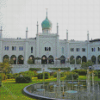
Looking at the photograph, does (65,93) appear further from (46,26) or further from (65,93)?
(46,26)

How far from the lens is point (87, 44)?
50625mm

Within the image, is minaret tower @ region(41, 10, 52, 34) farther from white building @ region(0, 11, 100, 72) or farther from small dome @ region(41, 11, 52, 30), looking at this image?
white building @ region(0, 11, 100, 72)

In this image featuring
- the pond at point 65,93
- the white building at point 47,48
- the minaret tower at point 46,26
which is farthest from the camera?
the minaret tower at point 46,26

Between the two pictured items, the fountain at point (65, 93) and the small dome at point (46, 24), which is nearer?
the fountain at point (65, 93)

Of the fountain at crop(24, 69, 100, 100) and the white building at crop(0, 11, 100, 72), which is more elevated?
the white building at crop(0, 11, 100, 72)

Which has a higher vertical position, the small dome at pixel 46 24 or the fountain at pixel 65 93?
the small dome at pixel 46 24

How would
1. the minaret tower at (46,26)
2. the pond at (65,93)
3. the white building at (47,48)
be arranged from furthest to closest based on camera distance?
the minaret tower at (46,26), the white building at (47,48), the pond at (65,93)

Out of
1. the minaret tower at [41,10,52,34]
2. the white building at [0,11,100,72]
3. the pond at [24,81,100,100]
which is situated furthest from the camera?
the minaret tower at [41,10,52,34]

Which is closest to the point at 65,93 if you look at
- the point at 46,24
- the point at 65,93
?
the point at 65,93

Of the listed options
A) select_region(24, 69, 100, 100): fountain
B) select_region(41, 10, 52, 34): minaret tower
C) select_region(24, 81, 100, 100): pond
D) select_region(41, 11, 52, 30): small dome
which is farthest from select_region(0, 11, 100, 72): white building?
select_region(24, 81, 100, 100): pond

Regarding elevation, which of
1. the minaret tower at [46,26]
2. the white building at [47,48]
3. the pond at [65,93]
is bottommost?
the pond at [65,93]

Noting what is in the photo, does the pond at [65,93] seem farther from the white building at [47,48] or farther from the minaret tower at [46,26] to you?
the minaret tower at [46,26]

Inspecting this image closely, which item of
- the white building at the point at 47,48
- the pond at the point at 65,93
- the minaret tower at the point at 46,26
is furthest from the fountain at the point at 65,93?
the minaret tower at the point at 46,26

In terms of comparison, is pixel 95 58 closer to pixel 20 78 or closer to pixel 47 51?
pixel 47 51
